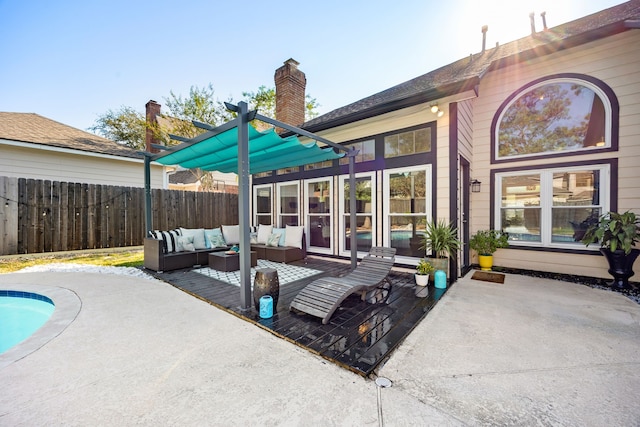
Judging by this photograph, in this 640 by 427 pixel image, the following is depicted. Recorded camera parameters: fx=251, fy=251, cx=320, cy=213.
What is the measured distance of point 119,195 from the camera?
8.80 meters

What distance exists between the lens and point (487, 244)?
6059 mm

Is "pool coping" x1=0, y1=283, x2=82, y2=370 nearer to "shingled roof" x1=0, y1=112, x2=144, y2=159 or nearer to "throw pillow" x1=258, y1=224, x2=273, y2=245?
"throw pillow" x1=258, y1=224, x2=273, y2=245

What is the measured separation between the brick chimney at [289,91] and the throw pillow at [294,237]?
4.03 m

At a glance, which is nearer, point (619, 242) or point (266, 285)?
point (266, 285)

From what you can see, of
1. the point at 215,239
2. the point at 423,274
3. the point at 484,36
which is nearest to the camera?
the point at 423,274

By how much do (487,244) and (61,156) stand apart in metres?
13.8

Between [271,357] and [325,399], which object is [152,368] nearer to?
[271,357]

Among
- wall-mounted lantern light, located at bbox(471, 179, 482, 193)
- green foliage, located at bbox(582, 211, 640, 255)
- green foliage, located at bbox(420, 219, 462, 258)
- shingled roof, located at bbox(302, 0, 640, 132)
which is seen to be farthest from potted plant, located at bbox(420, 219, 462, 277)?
green foliage, located at bbox(582, 211, 640, 255)

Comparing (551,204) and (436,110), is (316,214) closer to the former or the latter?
(436,110)

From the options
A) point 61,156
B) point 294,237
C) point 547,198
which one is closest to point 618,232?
point 547,198

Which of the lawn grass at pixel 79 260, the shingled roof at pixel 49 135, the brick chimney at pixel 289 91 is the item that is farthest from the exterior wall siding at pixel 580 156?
the shingled roof at pixel 49 135

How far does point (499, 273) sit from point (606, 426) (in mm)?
4730

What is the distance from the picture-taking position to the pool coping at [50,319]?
2576 millimetres

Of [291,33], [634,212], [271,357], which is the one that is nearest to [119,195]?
[291,33]
